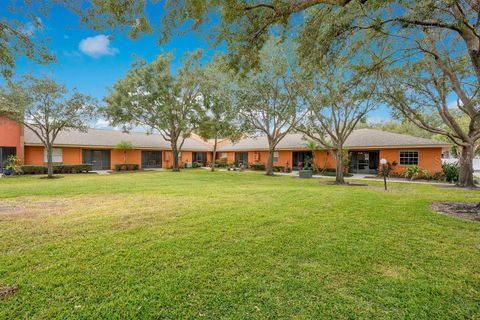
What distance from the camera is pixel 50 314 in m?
2.45

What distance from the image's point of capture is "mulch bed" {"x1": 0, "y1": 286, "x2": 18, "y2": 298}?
9.07ft

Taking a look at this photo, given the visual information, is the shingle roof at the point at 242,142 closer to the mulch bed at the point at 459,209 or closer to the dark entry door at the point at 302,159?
the dark entry door at the point at 302,159

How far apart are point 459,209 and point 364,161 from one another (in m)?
15.9

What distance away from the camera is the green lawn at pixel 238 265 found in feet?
8.59

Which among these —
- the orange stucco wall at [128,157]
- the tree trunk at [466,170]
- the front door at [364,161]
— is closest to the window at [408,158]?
the front door at [364,161]

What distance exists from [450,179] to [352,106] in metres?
9.17

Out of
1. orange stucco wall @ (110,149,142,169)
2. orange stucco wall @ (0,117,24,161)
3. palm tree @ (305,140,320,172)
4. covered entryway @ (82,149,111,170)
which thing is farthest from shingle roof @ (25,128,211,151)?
palm tree @ (305,140,320,172)

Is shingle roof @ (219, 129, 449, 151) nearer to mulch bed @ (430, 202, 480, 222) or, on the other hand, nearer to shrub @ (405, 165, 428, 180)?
shrub @ (405, 165, 428, 180)

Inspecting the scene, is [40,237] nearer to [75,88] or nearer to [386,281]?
[386,281]

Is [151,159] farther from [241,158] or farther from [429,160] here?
[429,160]

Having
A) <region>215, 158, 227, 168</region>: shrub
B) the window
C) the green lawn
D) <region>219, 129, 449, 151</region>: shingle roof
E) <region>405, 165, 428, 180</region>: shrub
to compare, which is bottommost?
the green lawn

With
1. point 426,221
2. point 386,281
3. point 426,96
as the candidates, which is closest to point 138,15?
point 386,281

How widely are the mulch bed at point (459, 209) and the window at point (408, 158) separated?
39.5 feet

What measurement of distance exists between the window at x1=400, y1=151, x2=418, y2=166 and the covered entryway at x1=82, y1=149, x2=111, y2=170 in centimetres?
2907
